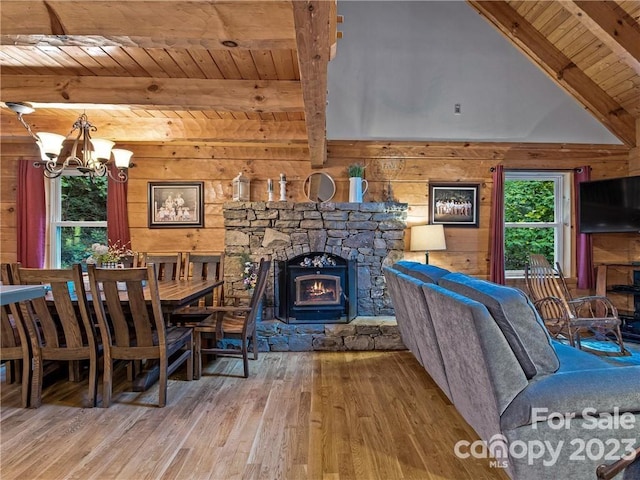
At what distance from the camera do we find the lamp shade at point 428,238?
167 inches

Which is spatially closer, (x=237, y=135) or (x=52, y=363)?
(x=52, y=363)

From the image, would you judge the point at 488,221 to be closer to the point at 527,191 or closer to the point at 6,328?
the point at 527,191

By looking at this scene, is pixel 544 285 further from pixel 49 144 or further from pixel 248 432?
pixel 49 144

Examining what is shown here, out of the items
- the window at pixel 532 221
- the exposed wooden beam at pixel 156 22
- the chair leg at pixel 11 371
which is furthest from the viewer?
the window at pixel 532 221

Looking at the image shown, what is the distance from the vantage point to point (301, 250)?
4363 millimetres

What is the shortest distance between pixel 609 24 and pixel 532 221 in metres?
2.36

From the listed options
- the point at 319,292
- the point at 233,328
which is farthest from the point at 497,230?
the point at 233,328

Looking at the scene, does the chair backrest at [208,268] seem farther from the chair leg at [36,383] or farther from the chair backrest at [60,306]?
the chair leg at [36,383]

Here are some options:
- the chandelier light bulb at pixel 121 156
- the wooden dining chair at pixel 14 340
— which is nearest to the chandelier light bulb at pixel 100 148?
the chandelier light bulb at pixel 121 156

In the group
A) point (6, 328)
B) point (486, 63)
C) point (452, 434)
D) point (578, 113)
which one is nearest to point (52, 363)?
point (6, 328)

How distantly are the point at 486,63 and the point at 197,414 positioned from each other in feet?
15.9

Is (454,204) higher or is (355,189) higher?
(355,189)

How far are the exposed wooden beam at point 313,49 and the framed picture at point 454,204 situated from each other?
241cm

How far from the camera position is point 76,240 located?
4.67 metres
